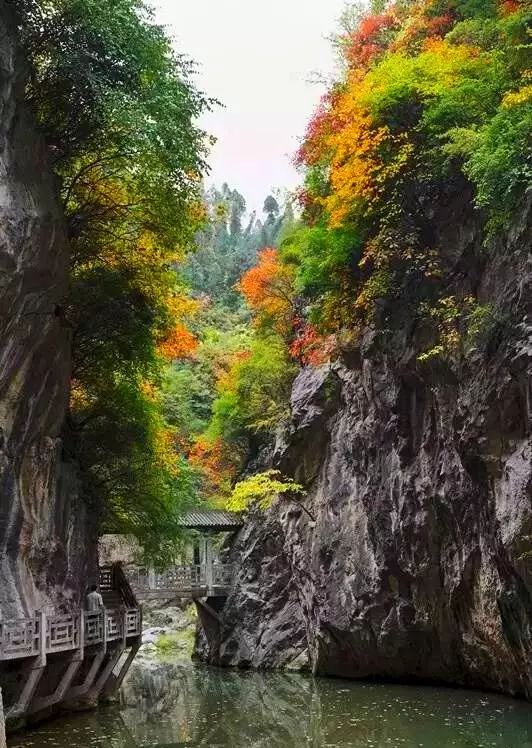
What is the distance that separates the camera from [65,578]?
1648 centimetres

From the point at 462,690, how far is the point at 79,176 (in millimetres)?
14241

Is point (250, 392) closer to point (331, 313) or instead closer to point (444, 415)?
point (331, 313)

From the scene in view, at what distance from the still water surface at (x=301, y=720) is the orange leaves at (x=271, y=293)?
1342 centimetres

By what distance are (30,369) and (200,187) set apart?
17.6 ft

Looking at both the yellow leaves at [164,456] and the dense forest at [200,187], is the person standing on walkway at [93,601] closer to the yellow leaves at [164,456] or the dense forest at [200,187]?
the dense forest at [200,187]

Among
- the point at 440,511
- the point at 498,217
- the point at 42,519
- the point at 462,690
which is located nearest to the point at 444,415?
the point at 440,511

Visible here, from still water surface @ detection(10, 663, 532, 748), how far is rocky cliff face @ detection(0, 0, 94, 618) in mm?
2850

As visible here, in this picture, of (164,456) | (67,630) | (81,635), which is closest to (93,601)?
(81,635)

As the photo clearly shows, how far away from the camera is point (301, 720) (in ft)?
48.1

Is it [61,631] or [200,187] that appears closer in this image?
[61,631]

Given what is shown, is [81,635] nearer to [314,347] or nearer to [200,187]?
[200,187]

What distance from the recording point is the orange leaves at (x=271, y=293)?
2772cm

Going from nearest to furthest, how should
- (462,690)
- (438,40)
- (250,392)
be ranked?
(462,690) → (438,40) → (250,392)

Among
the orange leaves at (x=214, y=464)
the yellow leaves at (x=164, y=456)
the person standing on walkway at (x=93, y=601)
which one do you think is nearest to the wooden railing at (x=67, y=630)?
the person standing on walkway at (x=93, y=601)
